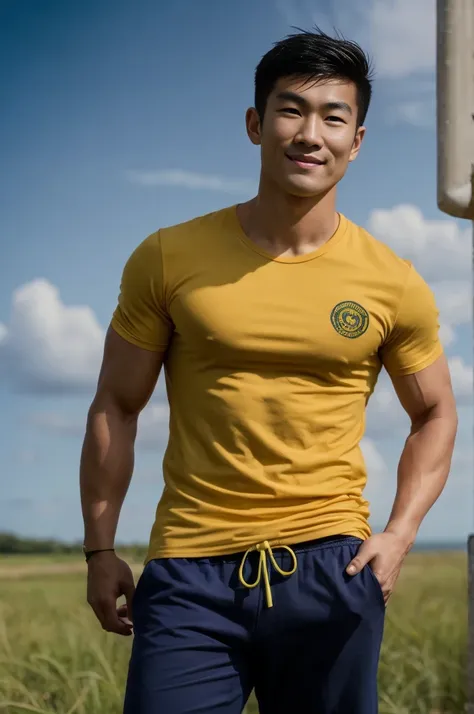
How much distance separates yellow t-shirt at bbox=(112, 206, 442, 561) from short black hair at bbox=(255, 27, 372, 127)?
34 cm

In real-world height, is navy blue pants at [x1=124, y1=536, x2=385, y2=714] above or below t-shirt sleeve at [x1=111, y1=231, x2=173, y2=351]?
below

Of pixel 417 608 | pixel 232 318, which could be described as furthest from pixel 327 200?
pixel 417 608

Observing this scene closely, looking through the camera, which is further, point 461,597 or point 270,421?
point 461,597

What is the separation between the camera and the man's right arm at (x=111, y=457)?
2414 millimetres

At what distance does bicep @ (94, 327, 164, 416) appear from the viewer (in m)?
2.42

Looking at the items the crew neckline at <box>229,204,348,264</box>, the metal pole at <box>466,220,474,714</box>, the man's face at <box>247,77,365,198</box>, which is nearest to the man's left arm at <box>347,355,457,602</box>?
the crew neckline at <box>229,204,348,264</box>

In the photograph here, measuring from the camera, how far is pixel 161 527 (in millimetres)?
2328

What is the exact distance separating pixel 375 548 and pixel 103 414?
2.29 ft

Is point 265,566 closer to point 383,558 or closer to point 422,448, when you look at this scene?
point 383,558

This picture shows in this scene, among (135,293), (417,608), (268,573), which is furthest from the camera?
(417,608)

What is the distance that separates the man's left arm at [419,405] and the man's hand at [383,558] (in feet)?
0.09

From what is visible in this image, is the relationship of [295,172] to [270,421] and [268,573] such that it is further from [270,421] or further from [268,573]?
[268,573]

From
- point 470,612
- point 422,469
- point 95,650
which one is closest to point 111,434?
point 422,469

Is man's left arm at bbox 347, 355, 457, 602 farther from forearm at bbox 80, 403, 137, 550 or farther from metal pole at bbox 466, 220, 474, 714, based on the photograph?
metal pole at bbox 466, 220, 474, 714
